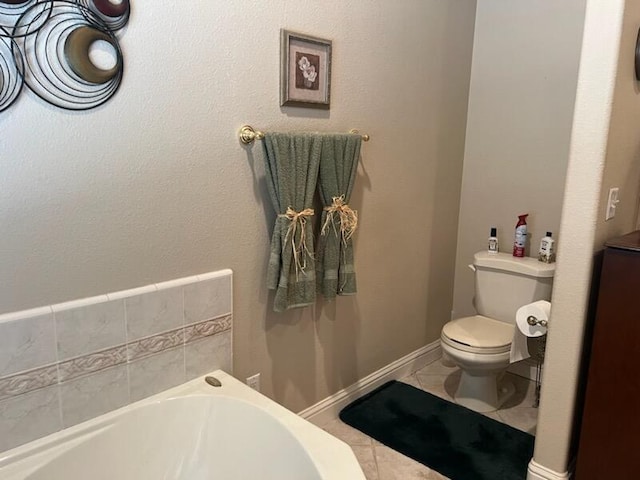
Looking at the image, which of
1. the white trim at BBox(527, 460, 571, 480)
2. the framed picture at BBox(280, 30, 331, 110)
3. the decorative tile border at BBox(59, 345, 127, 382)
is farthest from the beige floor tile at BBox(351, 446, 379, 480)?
the framed picture at BBox(280, 30, 331, 110)

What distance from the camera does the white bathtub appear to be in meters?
1.42

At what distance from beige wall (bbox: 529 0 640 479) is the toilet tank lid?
0.56 meters

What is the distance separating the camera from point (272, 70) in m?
1.90

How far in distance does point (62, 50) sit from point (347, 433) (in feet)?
6.37

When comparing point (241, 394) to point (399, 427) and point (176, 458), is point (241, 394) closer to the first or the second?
point (176, 458)

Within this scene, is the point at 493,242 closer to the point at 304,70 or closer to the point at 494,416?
the point at 494,416

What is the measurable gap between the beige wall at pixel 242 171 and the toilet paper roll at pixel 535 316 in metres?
0.74

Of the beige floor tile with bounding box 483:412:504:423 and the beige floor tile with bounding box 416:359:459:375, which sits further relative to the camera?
the beige floor tile with bounding box 416:359:459:375

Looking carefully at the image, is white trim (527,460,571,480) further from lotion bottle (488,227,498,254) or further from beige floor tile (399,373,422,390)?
lotion bottle (488,227,498,254)

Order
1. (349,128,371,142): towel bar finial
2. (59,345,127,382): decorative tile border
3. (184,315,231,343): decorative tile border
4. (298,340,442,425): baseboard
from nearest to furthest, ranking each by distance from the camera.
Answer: (59,345,127,382): decorative tile border < (184,315,231,343): decorative tile border < (349,128,371,142): towel bar finial < (298,340,442,425): baseboard

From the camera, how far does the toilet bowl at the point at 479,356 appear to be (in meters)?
2.44

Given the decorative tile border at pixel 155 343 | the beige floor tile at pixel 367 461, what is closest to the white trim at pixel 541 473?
the beige floor tile at pixel 367 461

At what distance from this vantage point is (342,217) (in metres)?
2.11

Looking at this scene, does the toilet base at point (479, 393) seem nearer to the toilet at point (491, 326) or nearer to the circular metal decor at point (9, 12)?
the toilet at point (491, 326)
